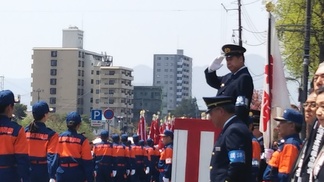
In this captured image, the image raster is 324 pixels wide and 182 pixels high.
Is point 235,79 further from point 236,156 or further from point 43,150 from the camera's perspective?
point 43,150

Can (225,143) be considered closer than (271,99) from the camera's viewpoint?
Yes

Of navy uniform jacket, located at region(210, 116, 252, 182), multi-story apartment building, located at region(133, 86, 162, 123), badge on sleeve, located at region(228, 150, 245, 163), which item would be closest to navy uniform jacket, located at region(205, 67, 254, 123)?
navy uniform jacket, located at region(210, 116, 252, 182)

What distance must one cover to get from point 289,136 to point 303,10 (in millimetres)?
29865

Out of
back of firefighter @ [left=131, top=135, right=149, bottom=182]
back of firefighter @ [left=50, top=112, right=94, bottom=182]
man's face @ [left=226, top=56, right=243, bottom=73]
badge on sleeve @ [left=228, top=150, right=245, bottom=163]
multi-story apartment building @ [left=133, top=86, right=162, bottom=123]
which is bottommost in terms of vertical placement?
back of firefighter @ [left=131, top=135, right=149, bottom=182]

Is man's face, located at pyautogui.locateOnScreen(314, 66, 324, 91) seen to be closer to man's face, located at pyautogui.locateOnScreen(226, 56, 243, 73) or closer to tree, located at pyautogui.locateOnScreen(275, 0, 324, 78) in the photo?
man's face, located at pyautogui.locateOnScreen(226, 56, 243, 73)

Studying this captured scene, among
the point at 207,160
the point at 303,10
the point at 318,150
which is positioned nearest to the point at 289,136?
the point at 207,160

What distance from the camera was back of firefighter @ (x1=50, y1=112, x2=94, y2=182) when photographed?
47.6 feet

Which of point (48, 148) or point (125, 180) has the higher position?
point (48, 148)

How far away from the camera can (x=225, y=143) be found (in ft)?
23.3

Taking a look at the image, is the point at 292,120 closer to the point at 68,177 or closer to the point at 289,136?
the point at 289,136

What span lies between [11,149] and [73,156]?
410 centimetres

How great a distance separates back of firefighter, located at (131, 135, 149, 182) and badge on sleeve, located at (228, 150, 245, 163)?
2290cm

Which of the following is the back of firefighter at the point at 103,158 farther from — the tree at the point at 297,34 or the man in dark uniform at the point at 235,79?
the man in dark uniform at the point at 235,79

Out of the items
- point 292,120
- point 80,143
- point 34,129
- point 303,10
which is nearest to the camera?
point 292,120
